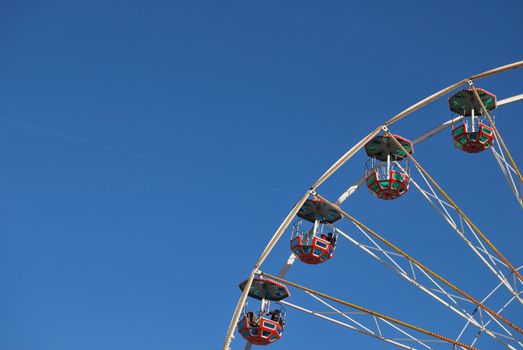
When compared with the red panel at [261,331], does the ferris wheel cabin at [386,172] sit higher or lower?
higher

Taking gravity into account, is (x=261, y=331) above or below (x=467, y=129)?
below

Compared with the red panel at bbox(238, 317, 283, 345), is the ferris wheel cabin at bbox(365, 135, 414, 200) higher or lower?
higher

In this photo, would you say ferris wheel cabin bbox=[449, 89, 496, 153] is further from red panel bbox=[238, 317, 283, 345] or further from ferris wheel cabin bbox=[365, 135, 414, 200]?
red panel bbox=[238, 317, 283, 345]

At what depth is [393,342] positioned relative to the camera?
54.9 ft

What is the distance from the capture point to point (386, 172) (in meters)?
20.8

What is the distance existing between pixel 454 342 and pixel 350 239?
16.0 ft

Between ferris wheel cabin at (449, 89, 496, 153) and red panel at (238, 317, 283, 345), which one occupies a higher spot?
ferris wheel cabin at (449, 89, 496, 153)

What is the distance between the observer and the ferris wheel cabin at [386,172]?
67.7ft

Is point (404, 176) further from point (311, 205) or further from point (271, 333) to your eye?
point (271, 333)

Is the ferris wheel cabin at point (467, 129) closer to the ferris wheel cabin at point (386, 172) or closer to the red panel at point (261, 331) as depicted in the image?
the ferris wheel cabin at point (386, 172)

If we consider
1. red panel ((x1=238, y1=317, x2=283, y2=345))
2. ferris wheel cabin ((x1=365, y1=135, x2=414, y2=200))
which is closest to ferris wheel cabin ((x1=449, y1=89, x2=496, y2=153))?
ferris wheel cabin ((x1=365, y1=135, x2=414, y2=200))

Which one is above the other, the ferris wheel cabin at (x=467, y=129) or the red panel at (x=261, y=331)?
the ferris wheel cabin at (x=467, y=129)

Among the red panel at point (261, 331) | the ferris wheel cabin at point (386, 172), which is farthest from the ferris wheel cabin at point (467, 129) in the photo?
the red panel at point (261, 331)

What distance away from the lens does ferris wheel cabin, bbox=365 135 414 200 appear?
2064 cm
